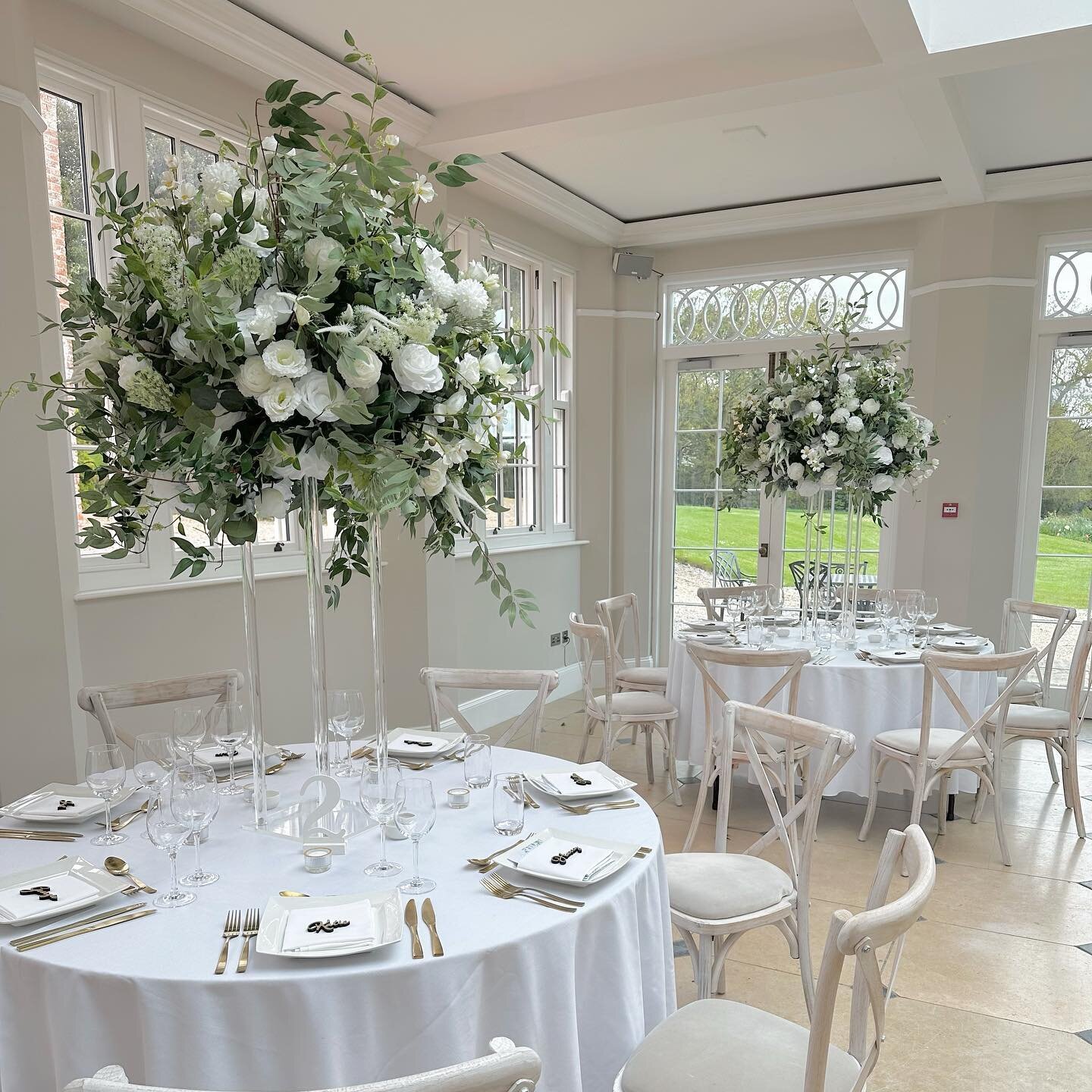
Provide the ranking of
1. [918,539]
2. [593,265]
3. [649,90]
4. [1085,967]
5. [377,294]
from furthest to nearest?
1. [593,265]
2. [918,539]
3. [649,90]
4. [1085,967]
5. [377,294]

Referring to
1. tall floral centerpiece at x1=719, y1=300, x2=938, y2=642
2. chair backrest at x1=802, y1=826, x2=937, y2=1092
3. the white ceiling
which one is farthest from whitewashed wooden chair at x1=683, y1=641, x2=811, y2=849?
the white ceiling

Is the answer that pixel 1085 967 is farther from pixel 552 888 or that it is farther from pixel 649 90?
pixel 649 90

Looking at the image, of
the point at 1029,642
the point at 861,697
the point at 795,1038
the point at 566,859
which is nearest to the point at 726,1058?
the point at 795,1038

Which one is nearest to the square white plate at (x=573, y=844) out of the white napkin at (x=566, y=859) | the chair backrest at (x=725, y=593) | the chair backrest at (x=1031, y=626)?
the white napkin at (x=566, y=859)

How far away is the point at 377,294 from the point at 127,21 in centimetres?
273

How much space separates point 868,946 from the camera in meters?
1.30

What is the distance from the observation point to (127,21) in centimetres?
343

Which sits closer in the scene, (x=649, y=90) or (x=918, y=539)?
(x=649, y=90)

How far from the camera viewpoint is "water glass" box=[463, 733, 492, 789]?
2131mm

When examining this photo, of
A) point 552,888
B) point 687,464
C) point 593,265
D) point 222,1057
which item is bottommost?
point 222,1057

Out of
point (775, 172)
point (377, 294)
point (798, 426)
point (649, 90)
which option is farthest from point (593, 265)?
point (377, 294)

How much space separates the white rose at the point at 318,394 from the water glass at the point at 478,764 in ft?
3.04

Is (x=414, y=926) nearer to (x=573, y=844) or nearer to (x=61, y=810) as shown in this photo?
(x=573, y=844)

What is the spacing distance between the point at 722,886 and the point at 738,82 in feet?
11.3
